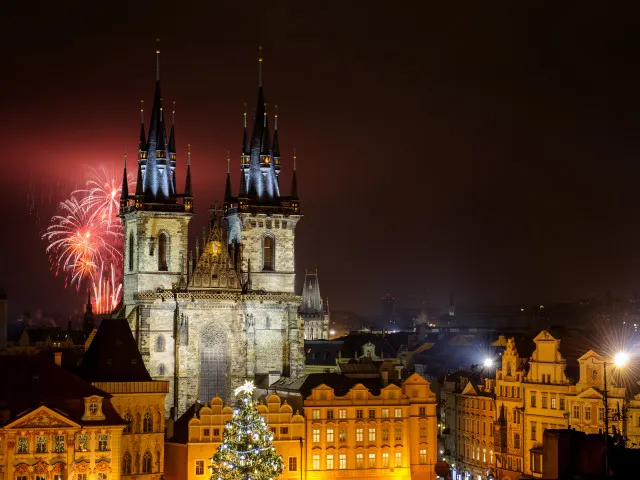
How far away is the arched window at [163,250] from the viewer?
416 feet

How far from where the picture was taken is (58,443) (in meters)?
93.2

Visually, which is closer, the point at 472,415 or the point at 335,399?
the point at 335,399

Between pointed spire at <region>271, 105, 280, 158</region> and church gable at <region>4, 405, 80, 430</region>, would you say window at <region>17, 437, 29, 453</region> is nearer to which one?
church gable at <region>4, 405, 80, 430</region>

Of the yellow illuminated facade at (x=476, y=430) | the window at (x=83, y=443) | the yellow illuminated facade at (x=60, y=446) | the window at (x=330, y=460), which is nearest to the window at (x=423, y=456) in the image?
the yellow illuminated facade at (x=476, y=430)

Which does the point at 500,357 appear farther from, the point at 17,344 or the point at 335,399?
the point at 17,344

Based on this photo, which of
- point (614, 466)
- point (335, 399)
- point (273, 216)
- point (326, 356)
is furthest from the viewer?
point (326, 356)

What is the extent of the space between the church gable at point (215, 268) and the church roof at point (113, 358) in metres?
18.5

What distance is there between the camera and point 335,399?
109 metres

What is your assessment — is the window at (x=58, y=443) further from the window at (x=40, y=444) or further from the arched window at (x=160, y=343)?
the arched window at (x=160, y=343)

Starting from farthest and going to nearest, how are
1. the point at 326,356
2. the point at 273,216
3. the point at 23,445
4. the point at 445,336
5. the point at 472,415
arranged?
the point at 445,336 < the point at 326,356 < the point at 273,216 < the point at 472,415 < the point at 23,445

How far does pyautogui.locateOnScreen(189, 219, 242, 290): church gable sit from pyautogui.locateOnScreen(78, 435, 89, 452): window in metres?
33.0

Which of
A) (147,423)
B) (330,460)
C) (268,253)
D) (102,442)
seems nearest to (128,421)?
(147,423)

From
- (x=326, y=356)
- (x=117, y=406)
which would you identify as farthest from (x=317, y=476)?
(x=326, y=356)

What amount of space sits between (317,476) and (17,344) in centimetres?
9527
